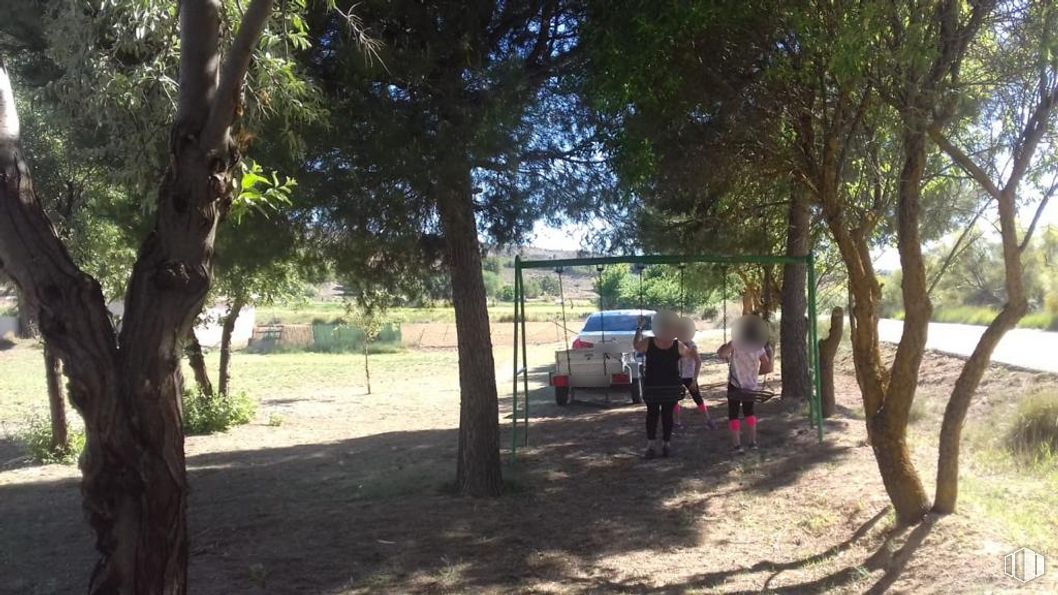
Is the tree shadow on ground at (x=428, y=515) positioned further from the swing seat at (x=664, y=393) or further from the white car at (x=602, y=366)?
the white car at (x=602, y=366)

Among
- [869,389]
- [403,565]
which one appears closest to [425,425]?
[403,565]

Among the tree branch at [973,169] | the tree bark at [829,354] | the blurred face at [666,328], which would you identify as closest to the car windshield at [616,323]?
the tree bark at [829,354]

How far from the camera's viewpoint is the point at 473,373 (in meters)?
8.41

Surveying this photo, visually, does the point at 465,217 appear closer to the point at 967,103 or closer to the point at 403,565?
the point at 403,565

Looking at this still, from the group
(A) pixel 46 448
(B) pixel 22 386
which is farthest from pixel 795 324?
(B) pixel 22 386

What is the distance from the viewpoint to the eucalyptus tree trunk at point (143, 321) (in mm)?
3771

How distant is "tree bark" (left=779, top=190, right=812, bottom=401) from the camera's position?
1230 cm

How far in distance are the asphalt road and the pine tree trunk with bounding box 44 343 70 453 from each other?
11.6m

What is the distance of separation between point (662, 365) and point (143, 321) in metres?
6.54

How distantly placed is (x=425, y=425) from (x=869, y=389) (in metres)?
10.6

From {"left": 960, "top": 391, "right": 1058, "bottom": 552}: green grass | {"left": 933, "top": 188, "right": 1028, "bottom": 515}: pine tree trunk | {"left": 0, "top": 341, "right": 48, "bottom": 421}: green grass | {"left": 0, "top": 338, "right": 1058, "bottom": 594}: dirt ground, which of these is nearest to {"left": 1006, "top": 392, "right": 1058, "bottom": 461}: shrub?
{"left": 960, "top": 391, "right": 1058, "bottom": 552}: green grass

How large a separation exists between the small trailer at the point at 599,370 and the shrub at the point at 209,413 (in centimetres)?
605

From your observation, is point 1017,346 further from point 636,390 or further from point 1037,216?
point 1037,216

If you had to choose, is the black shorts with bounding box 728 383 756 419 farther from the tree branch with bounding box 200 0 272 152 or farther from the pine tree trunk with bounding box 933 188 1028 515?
the tree branch with bounding box 200 0 272 152
